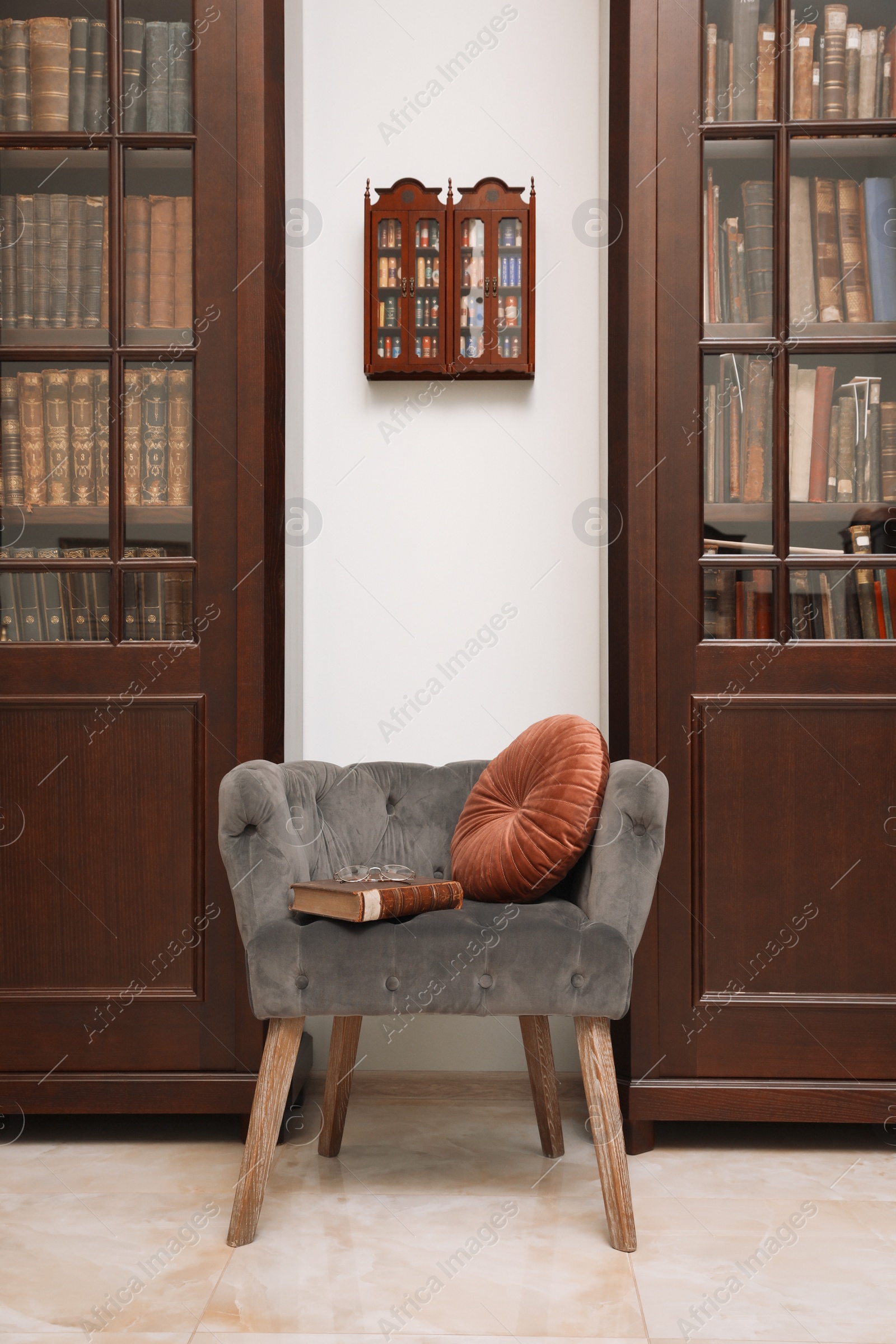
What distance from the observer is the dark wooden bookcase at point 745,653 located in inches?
73.2

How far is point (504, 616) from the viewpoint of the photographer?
2285 mm

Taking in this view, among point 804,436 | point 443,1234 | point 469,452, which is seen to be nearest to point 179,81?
point 469,452

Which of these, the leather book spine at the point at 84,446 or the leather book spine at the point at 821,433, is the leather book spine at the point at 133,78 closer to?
the leather book spine at the point at 84,446

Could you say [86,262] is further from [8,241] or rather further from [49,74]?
[49,74]

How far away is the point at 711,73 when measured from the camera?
1.92 m

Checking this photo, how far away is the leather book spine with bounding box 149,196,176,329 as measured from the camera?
1952 mm

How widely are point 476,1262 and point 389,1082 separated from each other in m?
0.78

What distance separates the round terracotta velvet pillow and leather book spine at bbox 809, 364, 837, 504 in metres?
0.74

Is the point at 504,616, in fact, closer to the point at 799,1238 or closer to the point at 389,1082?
the point at 389,1082

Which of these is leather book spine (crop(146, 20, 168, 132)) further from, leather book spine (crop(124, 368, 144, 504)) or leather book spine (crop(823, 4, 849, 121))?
leather book spine (crop(823, 4, 849, 121))

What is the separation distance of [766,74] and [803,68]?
0.08 metres

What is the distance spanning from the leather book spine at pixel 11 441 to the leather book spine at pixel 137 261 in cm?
28

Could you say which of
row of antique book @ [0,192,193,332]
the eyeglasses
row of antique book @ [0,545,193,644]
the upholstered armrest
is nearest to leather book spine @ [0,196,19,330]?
row of antique book @ [0,192,193,332]

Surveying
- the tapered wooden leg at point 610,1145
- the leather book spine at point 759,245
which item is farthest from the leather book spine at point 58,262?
the tapered wooden leg at point 610,1145
